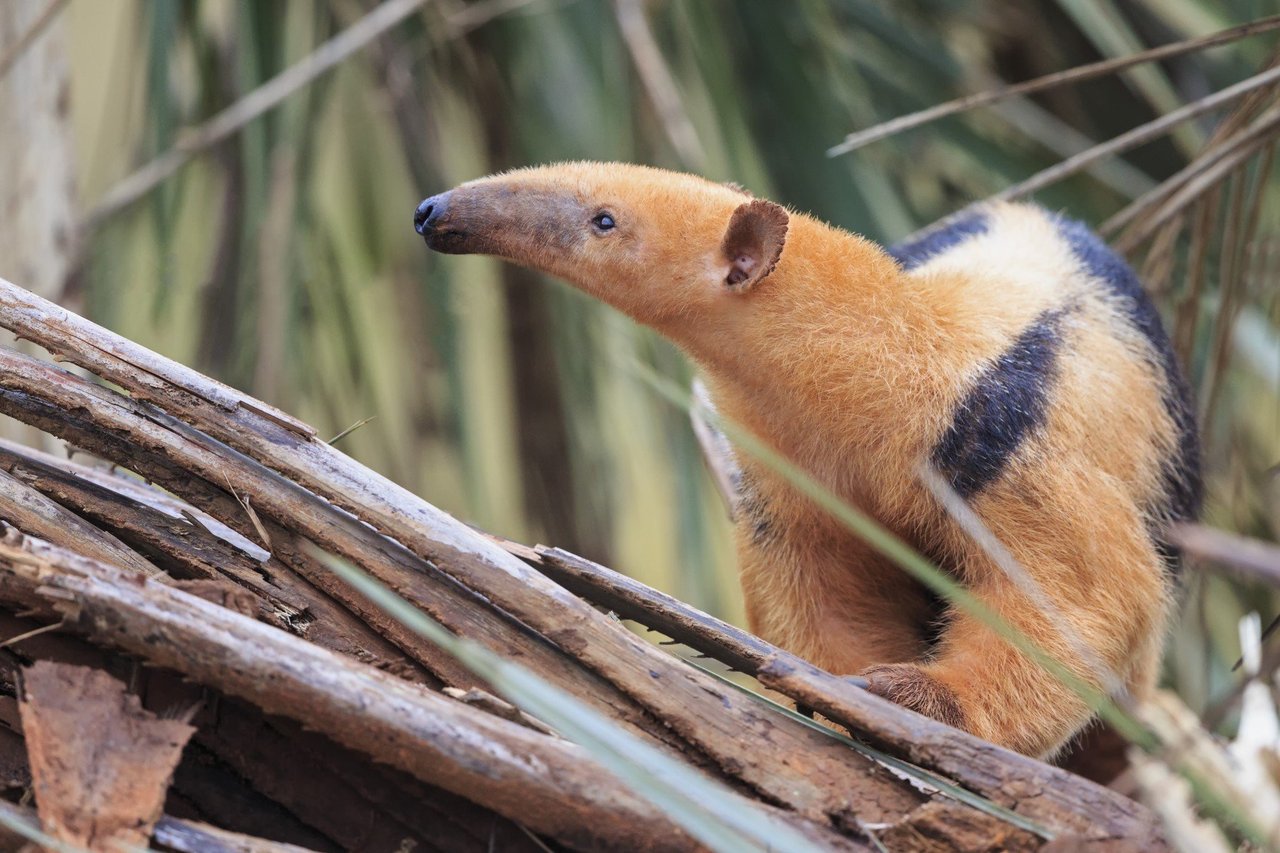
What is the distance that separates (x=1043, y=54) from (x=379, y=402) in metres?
2.68

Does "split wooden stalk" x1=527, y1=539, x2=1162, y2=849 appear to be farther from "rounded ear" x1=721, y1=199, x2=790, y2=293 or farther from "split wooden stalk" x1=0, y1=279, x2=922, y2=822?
"rounded ear" x1=721, y1=199, x2=790, y2=293

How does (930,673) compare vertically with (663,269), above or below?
below

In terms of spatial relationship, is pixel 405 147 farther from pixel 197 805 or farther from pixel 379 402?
pixel 197 805

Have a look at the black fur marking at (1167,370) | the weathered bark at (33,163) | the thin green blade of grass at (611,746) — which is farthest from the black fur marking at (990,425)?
the weathered bark at (33,163)

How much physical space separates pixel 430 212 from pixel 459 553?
798 millimetres

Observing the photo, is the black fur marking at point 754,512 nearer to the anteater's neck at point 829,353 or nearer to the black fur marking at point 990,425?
the anteater's neck at point 829,353

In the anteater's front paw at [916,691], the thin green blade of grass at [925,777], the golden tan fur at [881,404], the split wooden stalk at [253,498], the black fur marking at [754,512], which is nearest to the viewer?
the thin green blade of grass at [925,777]

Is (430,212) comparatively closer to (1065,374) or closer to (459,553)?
(459,553)

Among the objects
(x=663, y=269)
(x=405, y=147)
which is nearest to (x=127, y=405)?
(x=663, y=269)

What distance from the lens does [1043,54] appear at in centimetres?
486

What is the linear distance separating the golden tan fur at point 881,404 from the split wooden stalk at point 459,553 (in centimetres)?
45

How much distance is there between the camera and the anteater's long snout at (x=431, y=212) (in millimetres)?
2414

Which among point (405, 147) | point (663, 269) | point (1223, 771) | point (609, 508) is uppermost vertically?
point (405, 147)

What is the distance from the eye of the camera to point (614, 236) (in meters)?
2.49
